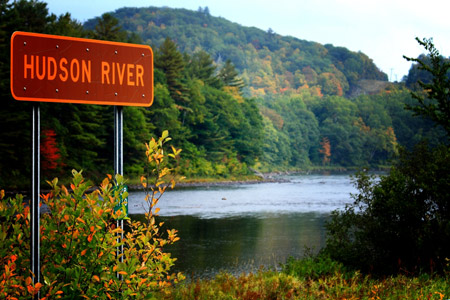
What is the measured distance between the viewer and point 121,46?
512 centimetres

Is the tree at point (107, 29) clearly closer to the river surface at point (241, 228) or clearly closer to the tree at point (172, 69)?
the tree at point (172, 69)

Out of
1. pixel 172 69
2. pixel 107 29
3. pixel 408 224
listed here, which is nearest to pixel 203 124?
pixel 172 69

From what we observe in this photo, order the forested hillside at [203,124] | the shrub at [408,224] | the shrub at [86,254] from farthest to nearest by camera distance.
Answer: the forested hillside at [203,124] → the shrub at [408,224] → the shrub at [86,254]

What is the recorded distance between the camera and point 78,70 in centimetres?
493

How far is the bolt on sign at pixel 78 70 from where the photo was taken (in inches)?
184

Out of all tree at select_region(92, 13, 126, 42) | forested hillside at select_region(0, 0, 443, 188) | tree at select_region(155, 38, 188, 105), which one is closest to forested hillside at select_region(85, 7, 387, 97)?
forested hillside at select_region(0, 0, 443, 188)

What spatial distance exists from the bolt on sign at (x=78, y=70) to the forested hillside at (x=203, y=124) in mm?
16267

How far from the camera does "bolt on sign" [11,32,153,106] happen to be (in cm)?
468

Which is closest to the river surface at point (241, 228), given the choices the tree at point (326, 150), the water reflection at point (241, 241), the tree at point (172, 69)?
the water reflection at point (241, 241)

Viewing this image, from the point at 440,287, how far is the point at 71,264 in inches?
188

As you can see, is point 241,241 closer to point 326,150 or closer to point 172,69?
point 172,69

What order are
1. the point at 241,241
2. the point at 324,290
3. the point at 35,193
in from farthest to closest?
1. the point at 241,241
2. the point at 324,290
3. the point at 35,193

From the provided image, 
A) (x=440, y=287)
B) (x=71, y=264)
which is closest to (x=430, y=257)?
(x=440, y=287)

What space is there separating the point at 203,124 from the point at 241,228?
49.0 metres
